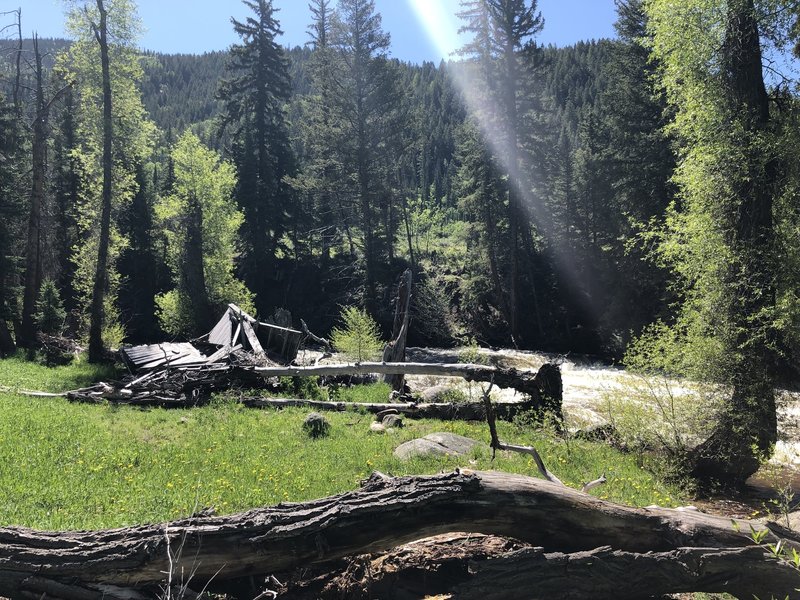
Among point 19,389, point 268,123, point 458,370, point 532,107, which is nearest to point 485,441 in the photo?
point 458,370

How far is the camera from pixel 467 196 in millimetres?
32062

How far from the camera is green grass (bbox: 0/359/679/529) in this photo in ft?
20.8

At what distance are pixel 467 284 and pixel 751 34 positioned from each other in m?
23.8

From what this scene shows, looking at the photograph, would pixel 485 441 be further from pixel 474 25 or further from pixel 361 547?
pixel 474 25

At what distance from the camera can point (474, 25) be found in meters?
29.3

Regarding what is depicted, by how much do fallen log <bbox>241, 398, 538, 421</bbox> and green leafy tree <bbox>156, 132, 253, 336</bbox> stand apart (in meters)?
14.9

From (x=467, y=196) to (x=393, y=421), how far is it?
22883 mm

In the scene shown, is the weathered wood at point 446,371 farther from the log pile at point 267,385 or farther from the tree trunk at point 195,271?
the tree trunk at point 195,271

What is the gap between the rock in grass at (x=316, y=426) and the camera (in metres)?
10.6

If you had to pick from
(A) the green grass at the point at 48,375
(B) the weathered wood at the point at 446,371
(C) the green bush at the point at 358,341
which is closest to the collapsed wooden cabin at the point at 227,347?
(A) the green grass at the point at 48,375

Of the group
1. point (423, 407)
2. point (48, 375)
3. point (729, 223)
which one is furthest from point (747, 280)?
point (48, 375)

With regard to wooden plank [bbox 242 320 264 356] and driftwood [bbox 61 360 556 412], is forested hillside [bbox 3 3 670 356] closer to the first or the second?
wooden plank [bbox 242 320 264 356]

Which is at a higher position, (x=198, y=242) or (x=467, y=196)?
(x=467, y=196)

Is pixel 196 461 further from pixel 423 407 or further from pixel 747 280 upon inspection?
pixel 747 280
